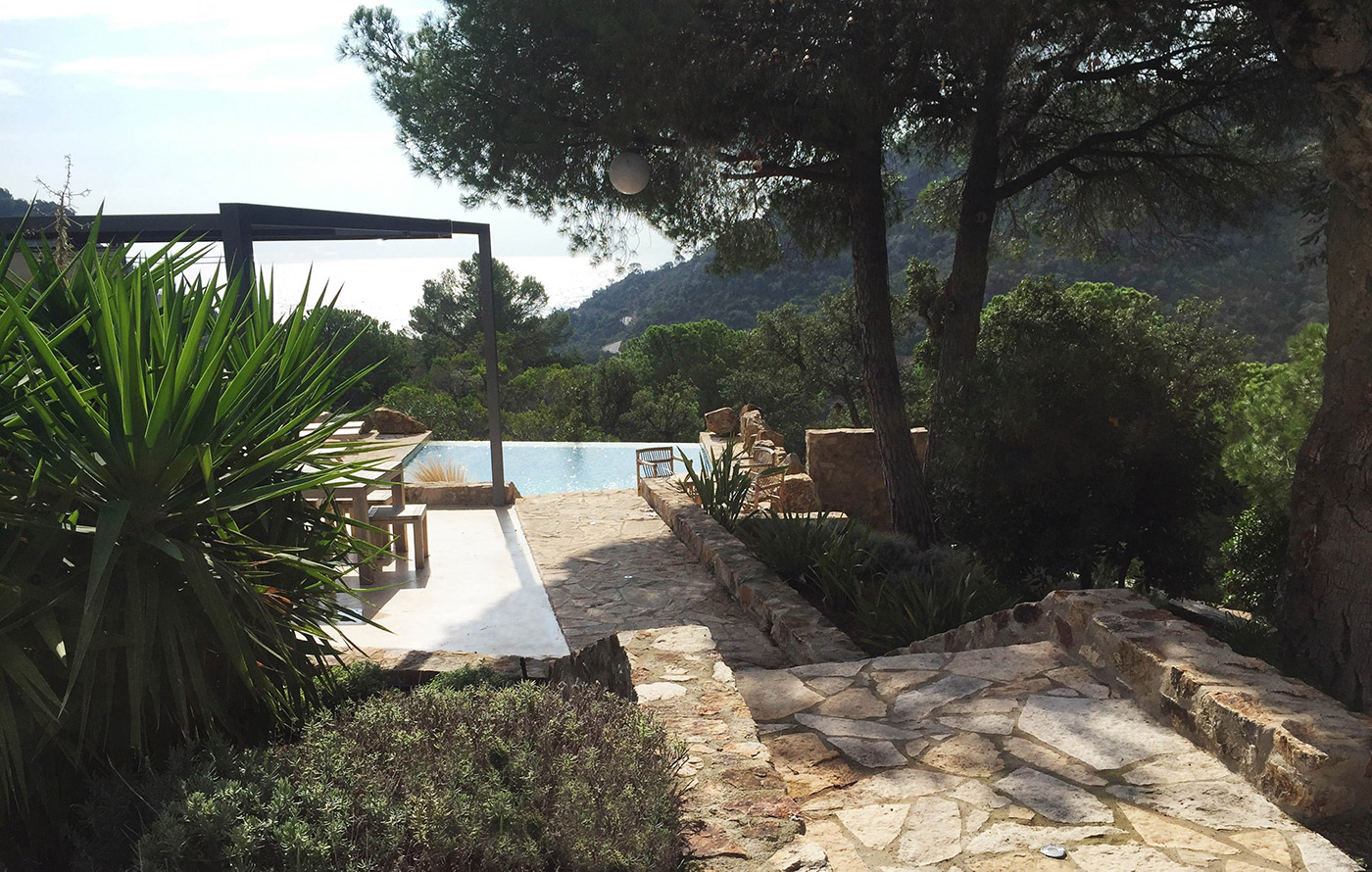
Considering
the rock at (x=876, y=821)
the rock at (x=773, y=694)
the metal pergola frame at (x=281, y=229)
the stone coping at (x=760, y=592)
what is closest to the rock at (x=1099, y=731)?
the rock at (x=876, y=821)

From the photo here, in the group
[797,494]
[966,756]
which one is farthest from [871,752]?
[797,494]

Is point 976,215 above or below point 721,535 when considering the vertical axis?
above

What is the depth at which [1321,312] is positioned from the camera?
2080cm

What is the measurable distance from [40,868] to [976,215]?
25.1 feet

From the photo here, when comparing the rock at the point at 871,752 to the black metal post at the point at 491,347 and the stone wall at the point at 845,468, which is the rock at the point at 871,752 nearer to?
the black metal post at the point at 491,347

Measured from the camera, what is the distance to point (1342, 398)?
4.16m

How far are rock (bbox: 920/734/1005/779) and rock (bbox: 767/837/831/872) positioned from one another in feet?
3.17

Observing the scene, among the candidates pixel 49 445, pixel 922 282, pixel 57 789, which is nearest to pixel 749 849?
pixel 57 789

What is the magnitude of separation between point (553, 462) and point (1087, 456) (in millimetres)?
11238

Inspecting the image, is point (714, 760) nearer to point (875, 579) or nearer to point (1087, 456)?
point (1087, 456)

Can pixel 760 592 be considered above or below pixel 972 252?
below

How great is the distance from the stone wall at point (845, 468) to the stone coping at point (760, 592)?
2.15 m

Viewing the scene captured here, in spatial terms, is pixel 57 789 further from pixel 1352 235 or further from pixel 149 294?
pixel 1352 235

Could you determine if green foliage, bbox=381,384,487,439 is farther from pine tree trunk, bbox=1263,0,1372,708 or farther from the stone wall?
pine tree trunk, bbox=1263,0,1372,708
